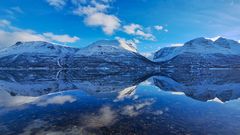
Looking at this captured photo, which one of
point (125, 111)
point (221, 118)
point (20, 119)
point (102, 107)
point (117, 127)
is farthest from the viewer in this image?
point (102, 107)

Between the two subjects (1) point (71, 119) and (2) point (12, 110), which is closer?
(1) point (71, 119)

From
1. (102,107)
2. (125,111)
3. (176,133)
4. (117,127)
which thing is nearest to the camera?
(176,133)

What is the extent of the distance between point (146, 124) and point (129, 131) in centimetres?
294

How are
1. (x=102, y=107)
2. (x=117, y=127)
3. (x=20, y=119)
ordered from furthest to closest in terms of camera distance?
(x=102, y=107) → (x=20, y=119) → (x=117, y=127)

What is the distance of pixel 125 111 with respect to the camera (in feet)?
104

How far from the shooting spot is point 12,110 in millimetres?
32562

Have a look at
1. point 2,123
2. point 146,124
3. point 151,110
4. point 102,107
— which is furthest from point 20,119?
point 151,110

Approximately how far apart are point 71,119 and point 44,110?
263 inches

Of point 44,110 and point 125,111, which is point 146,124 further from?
point 44,110

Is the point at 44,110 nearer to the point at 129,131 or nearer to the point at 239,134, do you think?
the point at 129,131

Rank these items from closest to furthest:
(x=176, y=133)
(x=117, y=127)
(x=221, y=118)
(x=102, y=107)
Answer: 1. (x=176, y=133)
2. (x=117, y=127)
3. (x=221, y=118)
4. (x=102, y=107)

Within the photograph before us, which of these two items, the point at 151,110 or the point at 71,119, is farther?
the point at 151,110

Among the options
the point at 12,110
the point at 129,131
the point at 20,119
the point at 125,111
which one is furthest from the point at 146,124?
the point at 12,110

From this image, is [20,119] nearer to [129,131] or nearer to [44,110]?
[44,110]
